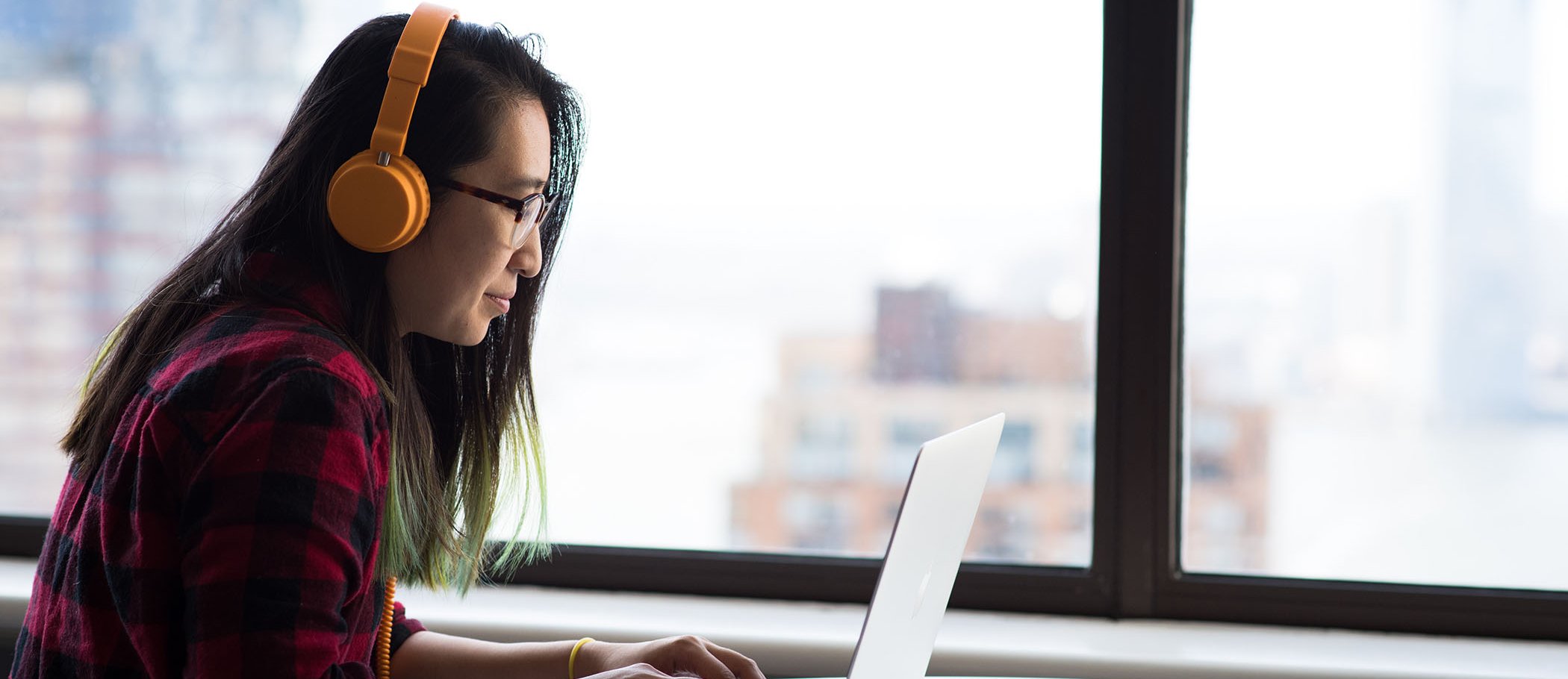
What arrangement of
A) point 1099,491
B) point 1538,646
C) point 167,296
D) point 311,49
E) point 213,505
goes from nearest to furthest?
point 213,505 → point 167,296 → point 1538,646 → point 1099,491 → point 311,49

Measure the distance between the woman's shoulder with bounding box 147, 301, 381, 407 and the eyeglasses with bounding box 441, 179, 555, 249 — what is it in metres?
0.16

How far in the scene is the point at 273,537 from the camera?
685mm

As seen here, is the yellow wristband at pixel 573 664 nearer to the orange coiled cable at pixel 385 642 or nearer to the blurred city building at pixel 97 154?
the orange coiled cable at pixel 385 642

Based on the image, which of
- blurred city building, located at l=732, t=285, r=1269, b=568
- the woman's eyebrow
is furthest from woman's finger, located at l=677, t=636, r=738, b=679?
blurred city building, located at l=732, t=285, r=1269, b=568

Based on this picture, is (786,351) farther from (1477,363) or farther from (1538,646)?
(1538,646)

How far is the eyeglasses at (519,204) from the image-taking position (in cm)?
91

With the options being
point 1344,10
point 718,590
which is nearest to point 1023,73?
point 1344,10

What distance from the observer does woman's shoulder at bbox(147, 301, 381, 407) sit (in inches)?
28.4

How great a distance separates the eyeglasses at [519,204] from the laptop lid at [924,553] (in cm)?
39

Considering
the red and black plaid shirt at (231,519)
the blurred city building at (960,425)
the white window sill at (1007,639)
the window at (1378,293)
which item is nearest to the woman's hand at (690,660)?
the red and black plaid shirt at (231,519)

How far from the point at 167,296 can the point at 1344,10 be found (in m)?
1.43

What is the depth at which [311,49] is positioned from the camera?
68.6 inches

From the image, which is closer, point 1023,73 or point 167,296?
point 167,296

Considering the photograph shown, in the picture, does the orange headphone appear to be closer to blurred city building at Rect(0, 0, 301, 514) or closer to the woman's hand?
the woman's hand
